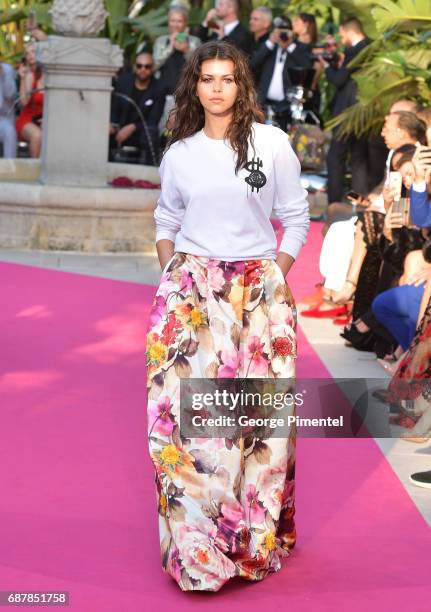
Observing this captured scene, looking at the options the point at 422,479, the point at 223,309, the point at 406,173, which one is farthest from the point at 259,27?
the point at 223,309

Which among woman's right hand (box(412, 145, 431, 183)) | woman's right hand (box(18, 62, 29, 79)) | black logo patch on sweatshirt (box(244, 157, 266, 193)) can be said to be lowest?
woman's right hand (box(18, 62, 29, 79))

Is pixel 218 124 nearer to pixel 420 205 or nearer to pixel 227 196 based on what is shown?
pixel 227 196

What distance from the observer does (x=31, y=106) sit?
61.7ft

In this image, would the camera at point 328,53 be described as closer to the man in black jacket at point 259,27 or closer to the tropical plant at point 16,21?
the man in black jacket at point 259,27

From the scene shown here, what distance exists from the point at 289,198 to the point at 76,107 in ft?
29.7

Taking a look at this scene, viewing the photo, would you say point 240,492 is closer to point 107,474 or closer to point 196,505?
point 196,505

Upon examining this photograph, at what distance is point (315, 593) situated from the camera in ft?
17.0

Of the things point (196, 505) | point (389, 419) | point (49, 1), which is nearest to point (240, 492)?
point (196, 505)

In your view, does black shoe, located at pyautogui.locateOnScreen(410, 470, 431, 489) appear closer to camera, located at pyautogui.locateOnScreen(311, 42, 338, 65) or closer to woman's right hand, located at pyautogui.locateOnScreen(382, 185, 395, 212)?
woman's right hand, located at pyautogui.locateOnScreen(382, 185, 395, 212)

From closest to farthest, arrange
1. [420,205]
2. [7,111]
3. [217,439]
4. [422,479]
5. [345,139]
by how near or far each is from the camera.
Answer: [217,439], [422,479], [420,205], [345,139], [7,111]

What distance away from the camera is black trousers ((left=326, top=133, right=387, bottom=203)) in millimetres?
14250

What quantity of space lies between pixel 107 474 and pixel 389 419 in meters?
1.72

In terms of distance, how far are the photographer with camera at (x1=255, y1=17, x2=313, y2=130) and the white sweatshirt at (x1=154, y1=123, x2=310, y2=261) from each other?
462 inches

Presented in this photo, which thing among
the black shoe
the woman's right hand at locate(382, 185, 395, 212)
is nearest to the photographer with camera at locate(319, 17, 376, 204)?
the woman's right hand at locate(382, 185, 395, 212)
